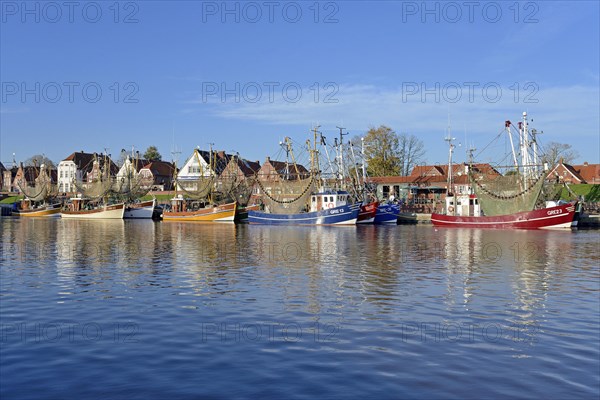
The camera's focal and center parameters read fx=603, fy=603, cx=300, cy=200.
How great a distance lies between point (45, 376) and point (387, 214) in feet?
233

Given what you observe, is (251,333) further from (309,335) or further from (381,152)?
(381,152)

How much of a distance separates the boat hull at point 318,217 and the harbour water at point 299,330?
43928 mm

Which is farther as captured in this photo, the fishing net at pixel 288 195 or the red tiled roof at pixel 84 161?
the red tiled roof at pixel 84 161

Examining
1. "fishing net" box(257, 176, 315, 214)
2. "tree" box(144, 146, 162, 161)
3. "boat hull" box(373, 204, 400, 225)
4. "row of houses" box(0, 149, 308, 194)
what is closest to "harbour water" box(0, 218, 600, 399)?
"fishing net" box(257, 176, 315, 214)

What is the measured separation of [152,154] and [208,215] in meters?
96.2

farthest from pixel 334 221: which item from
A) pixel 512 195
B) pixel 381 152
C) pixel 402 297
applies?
pixel 402 297

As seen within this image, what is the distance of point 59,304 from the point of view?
741 inches

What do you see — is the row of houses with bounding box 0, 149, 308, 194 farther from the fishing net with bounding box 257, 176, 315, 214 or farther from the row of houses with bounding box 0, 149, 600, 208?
the fishing net with bounding box 257, 176, 315, 214

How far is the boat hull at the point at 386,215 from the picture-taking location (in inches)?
3167

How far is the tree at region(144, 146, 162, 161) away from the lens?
178 meters

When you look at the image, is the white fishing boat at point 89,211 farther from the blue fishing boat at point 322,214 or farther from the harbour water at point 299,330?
the harbour water at point 299,330

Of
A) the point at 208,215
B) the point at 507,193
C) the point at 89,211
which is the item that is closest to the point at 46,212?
the point at 89,211

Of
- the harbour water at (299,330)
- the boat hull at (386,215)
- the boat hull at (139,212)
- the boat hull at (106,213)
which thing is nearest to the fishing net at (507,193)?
the boat hull at (386,215)

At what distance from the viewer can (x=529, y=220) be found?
65.4 m
